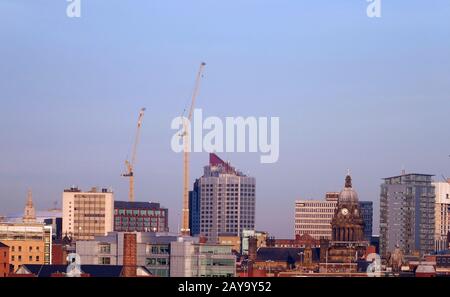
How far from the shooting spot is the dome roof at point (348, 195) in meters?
193

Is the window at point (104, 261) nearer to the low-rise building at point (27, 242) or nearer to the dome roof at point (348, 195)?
the low-rise building at point (27, 242)

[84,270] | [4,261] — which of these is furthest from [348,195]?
[84,270]

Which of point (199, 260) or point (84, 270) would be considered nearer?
point (84, 270)

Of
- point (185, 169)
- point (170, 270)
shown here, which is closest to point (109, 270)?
point (170, 270)

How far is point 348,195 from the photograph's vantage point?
637 feet

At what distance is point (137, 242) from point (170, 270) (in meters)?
6.57

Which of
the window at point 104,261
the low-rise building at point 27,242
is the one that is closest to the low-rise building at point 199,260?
the window at point 104,261

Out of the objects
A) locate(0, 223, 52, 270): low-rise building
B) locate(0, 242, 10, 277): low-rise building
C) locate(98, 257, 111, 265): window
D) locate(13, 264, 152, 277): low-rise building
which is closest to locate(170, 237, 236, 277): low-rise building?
locate(98, 257, 111, 265): window

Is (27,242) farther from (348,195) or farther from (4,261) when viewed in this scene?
(348,195)

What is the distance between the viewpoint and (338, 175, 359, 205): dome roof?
632 ft
